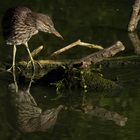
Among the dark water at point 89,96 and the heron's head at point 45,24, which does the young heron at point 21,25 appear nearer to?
the heron's head at point 45,24

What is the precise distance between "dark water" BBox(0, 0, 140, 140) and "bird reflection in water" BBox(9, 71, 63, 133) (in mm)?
93

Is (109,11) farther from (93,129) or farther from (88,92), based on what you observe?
(93,129)

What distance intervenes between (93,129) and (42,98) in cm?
178

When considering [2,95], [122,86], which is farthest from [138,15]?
[2,95]

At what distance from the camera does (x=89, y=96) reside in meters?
11.2

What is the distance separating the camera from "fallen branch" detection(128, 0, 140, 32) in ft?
50.6

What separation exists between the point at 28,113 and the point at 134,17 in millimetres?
5833

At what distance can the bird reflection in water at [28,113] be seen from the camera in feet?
32.5

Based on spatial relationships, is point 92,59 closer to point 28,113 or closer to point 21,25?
point 21,25

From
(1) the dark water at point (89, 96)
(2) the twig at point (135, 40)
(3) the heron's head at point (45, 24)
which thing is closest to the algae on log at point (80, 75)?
(1) the dark water at point (89, 96)

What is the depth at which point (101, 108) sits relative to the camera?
34.9 ft

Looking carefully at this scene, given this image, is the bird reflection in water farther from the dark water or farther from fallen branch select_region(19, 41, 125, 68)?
fallen branch select_region(19, 41, 125, 68)

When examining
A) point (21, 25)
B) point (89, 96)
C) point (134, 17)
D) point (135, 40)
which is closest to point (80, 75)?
point (89, 96)

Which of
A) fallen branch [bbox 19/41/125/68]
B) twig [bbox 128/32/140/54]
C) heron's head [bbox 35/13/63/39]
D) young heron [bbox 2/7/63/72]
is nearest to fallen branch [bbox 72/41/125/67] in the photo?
fallen branch [bbox 19/41/125/68]
